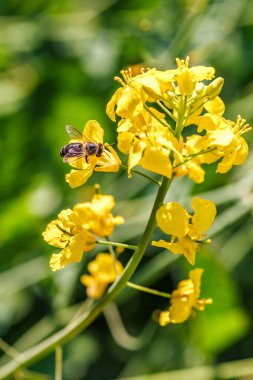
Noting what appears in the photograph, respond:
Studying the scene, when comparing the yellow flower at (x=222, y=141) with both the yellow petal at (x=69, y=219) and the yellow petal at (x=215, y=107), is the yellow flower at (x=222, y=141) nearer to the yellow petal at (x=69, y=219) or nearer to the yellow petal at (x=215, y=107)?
the yellow petal at (x=215, y=107)

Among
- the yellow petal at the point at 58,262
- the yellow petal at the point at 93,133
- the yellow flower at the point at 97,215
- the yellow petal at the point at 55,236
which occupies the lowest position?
the yellow petal at the point at 58,262

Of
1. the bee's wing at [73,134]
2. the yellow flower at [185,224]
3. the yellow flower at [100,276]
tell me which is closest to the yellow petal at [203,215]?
the yellow flower at [185,224]

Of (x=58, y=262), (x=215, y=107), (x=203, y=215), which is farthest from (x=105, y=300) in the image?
(x=215, y=107)

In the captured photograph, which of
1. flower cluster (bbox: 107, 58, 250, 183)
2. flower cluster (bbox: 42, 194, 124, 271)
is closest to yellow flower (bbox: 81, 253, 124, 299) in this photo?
flower cluster (bbox: 42, 194, 124, 271)

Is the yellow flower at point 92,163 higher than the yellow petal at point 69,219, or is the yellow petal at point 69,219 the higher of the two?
the yellow flower at point 92,163

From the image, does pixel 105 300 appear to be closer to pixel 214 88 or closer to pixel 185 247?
pixel 185 247

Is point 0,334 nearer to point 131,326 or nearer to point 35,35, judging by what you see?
point 131,326
